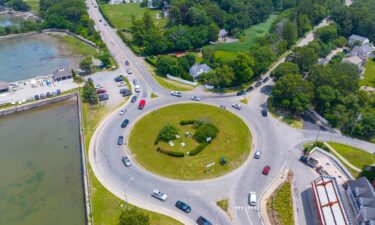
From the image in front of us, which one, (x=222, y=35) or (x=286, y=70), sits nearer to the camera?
(x=286, y=70)

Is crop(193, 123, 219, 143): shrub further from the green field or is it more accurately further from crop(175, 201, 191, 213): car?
the green field

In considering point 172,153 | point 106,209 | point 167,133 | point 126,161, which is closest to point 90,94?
point 167,133

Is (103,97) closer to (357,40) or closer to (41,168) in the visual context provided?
(41,168)

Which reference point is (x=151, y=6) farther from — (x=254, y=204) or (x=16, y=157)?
(x=254, y=204)

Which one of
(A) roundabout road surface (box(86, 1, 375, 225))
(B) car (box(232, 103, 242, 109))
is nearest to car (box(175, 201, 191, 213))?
(A) roundabout road surface (box(86, 1, 375, 225))

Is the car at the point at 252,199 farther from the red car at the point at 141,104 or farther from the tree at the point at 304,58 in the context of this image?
the tree at the point at 304,58

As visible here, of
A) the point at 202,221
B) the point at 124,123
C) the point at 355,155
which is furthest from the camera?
the point at 124,123
